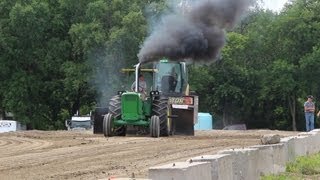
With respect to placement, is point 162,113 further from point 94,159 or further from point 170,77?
point 94,159

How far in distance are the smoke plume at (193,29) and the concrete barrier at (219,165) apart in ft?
56.3

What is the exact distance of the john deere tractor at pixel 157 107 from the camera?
24306 millimetres

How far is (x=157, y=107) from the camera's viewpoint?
964 inches

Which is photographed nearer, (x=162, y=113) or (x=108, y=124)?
(x=162, y=113)

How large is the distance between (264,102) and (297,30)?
7266mm

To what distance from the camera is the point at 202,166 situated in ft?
28.5

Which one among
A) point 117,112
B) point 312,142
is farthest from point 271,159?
point 117,112

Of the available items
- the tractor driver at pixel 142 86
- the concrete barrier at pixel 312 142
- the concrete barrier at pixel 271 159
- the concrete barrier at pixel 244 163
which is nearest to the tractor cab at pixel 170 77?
the tractor driver at pixel 142 86

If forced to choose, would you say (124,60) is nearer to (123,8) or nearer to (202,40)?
(123,8)

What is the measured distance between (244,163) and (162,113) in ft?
42.2

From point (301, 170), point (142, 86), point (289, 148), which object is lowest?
point (301, 170)

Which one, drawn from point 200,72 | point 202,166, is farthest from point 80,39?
point 202,166

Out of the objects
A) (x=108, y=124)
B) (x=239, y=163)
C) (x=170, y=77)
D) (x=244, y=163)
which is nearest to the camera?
(x=239, y=163)

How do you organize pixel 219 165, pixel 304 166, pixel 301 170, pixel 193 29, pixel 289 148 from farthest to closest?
pixel 193 29
pixel 289 148
pixel 304 166
pixel 301 170
pixel 219 165
